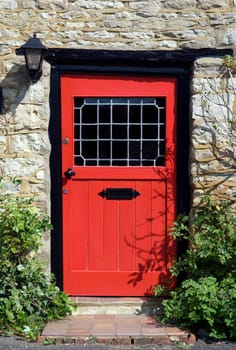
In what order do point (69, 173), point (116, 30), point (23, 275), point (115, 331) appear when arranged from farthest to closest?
point (69, 173), point (116, 30), point (23, 275), point (115, 331)

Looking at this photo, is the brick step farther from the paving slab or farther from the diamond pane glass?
the diamond pane glass

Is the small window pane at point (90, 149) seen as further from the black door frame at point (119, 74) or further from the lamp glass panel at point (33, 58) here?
the lamp glass panel at point (33, 58)

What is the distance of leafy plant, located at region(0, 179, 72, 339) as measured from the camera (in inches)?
169

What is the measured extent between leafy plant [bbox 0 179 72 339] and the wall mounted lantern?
43.4 inches

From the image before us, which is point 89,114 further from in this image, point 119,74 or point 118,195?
point 118,195

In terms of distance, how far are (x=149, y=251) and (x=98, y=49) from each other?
198 centimetres

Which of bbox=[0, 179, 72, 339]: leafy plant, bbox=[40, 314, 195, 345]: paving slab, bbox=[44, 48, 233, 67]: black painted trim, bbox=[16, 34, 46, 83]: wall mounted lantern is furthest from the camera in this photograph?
bbox=[44, 48, 233, 67]: black painted trim

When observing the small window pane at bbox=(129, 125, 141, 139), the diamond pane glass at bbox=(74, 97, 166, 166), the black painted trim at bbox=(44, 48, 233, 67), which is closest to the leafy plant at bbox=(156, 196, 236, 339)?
the diamond pane glass at bbox=(74, 97, 166, 166)

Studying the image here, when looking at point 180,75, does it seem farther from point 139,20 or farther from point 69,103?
point 69,103

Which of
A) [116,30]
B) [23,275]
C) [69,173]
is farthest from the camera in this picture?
[69,173]

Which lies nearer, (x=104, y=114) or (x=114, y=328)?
(x=114, y=328)

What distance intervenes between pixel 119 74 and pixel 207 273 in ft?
6.64

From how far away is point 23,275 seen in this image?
447 centimetres

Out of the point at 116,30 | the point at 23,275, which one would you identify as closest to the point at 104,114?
the point at 116,30
